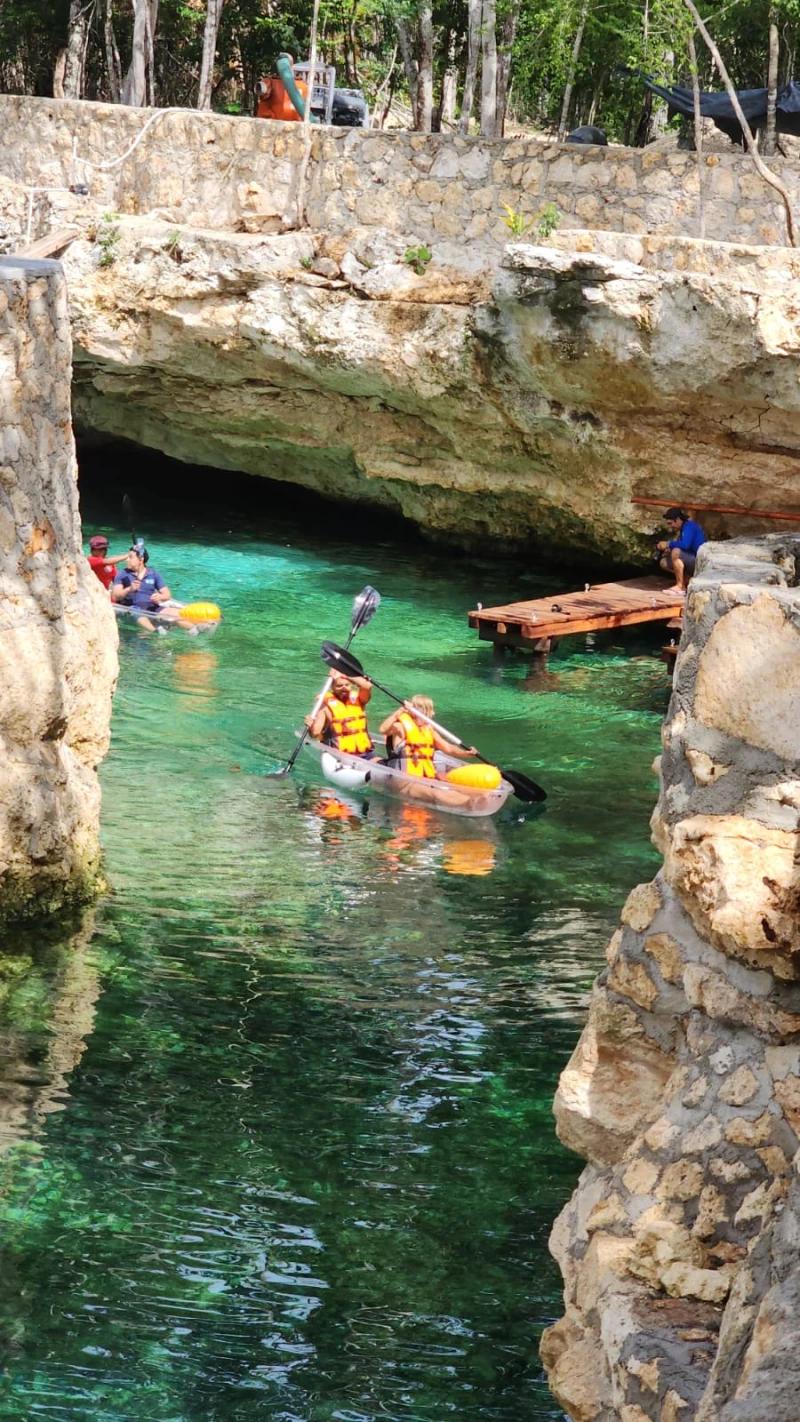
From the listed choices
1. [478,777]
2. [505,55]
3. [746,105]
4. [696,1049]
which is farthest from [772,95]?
[696,1049]

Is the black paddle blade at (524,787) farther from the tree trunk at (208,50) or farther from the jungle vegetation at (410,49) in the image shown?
the tree trunk at (208,50)

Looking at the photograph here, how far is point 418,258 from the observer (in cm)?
1642

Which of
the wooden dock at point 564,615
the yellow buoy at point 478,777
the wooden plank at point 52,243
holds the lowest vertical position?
the yellow buoy at point 478,777

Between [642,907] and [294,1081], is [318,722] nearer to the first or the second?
[294,1081]

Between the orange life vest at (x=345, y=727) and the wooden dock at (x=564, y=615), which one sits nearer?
the orange life vest at (x=345, y=727)

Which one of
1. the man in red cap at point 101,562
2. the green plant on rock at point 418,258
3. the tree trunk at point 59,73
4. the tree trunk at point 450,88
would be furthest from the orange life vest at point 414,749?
the tree trunk at point 59,73

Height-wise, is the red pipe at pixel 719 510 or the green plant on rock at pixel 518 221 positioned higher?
the green plant on rock at pixel 518 221

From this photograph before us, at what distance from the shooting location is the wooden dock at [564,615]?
619 inches

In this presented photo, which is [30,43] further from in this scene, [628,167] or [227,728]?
[227,728]

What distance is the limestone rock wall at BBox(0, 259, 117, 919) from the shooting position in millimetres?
8281

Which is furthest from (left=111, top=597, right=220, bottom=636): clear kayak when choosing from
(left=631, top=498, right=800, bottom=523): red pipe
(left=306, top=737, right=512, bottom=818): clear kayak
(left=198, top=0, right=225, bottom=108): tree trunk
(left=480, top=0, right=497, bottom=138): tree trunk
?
(left=198, top=0, right=225, bottom=108): tree trunk

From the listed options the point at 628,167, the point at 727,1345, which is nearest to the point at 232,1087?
the point at 727,1345

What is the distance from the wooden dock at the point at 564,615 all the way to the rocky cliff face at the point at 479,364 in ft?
4.62

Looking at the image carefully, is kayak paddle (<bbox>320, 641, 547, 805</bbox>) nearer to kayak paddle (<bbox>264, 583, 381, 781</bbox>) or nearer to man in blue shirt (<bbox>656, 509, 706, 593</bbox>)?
kayak paddle (<bbox>264, 583, 381, 781</bbox>)
